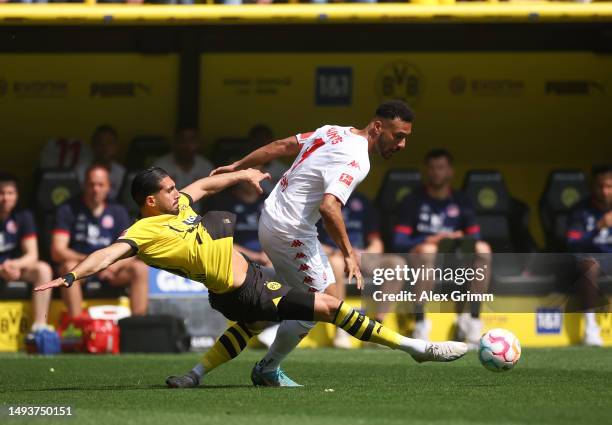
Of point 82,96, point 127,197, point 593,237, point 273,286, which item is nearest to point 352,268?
point 273,286

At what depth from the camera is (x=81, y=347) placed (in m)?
12.5

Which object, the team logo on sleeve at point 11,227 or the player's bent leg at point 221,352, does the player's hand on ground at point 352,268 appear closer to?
the player's bent leg at point 221,352

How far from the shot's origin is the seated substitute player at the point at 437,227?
1309cm

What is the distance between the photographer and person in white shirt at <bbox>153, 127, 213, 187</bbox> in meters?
14.1

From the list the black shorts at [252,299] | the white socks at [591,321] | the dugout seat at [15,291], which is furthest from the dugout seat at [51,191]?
the black shorts at [252,299]

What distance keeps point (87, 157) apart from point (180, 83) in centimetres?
140

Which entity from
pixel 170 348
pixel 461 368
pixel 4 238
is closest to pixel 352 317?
pixel 461 368

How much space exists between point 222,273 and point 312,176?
0.85 metres

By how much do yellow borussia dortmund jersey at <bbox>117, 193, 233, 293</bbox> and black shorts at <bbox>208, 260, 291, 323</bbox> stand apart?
0.08 meters

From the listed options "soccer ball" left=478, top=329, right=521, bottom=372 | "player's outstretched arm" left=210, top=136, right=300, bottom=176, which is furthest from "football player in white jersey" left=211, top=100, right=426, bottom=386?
"soccer ball" left=478, top=329, right=521, bottom=372

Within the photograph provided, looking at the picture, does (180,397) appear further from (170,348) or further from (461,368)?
(170,348)

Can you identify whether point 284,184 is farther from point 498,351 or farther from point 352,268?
point 498,351

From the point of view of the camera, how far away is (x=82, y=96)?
1533cm

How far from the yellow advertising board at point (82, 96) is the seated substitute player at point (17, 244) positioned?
2.10 metres
